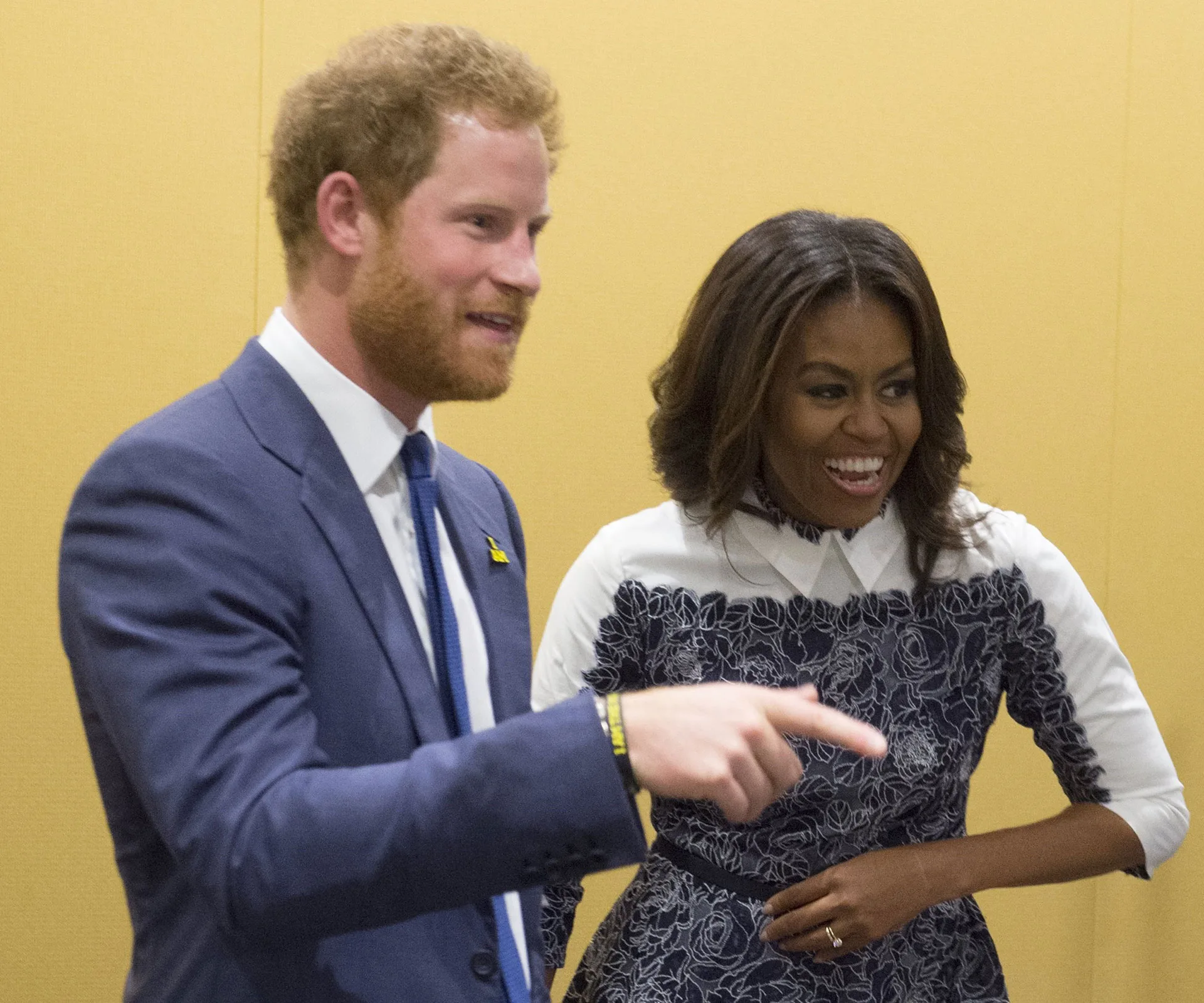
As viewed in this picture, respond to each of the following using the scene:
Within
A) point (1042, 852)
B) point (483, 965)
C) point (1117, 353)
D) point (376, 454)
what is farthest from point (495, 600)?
point (1117, 353)

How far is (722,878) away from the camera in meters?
1.67

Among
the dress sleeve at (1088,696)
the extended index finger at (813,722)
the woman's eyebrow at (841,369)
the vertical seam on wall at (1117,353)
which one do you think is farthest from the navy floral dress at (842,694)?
the vertical seam on wall at (1117,353)

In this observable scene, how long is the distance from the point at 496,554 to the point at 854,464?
639 mm

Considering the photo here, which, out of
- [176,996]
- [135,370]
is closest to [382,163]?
[176,996]

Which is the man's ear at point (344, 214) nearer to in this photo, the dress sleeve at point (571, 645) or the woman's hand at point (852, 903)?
the dress sleeve at point (571, 645)

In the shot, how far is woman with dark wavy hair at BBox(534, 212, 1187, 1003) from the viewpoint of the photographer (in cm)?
166

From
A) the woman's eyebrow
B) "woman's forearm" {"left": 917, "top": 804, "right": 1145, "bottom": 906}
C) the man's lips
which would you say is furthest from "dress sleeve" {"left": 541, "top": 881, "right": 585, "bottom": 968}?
the man's lips

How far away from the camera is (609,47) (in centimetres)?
274

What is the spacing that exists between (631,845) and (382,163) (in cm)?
56

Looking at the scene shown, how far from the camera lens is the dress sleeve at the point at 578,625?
178 cm

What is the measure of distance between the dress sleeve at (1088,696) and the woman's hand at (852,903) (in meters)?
0.29

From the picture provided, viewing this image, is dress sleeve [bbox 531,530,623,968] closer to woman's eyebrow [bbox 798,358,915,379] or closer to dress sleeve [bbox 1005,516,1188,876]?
woman's eyebrow [bbox 798,358,915,379]

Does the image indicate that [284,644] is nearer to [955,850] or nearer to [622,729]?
[622,729]

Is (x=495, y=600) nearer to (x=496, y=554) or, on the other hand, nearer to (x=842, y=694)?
(x=496, y=554)
